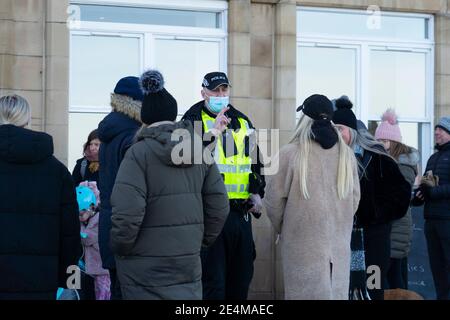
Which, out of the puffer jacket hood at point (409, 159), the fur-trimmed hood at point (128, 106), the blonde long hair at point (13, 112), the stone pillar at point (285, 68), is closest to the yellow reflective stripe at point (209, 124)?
the fur-trimmed hood at point (128, 106)

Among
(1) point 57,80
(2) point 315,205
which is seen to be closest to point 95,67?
(1) point 57,80

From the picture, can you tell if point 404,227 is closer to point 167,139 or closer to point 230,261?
point 230,261

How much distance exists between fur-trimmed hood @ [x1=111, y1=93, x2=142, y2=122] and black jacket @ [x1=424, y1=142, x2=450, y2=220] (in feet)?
12.9

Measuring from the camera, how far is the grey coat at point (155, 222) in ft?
20.0

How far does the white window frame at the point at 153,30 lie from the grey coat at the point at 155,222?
438cm

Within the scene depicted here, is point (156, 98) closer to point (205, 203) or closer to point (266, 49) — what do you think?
point (205, 203)

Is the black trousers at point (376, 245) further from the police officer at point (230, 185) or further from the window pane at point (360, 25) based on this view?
the window pane at point (360, 25)

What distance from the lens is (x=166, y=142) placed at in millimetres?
6219

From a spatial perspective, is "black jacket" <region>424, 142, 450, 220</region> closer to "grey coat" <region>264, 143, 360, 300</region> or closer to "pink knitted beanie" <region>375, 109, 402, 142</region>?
"pink knitted beanie" <region>375, 109, 402, 142</region>

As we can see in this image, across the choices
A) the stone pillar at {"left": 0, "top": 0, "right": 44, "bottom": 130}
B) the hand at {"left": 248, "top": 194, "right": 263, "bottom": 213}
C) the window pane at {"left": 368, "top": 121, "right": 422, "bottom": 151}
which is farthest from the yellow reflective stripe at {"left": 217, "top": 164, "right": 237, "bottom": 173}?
the window pane at {"left": 368, "top": 121, "right": 422, "bottom": 151}

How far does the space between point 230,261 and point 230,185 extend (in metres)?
0.58
